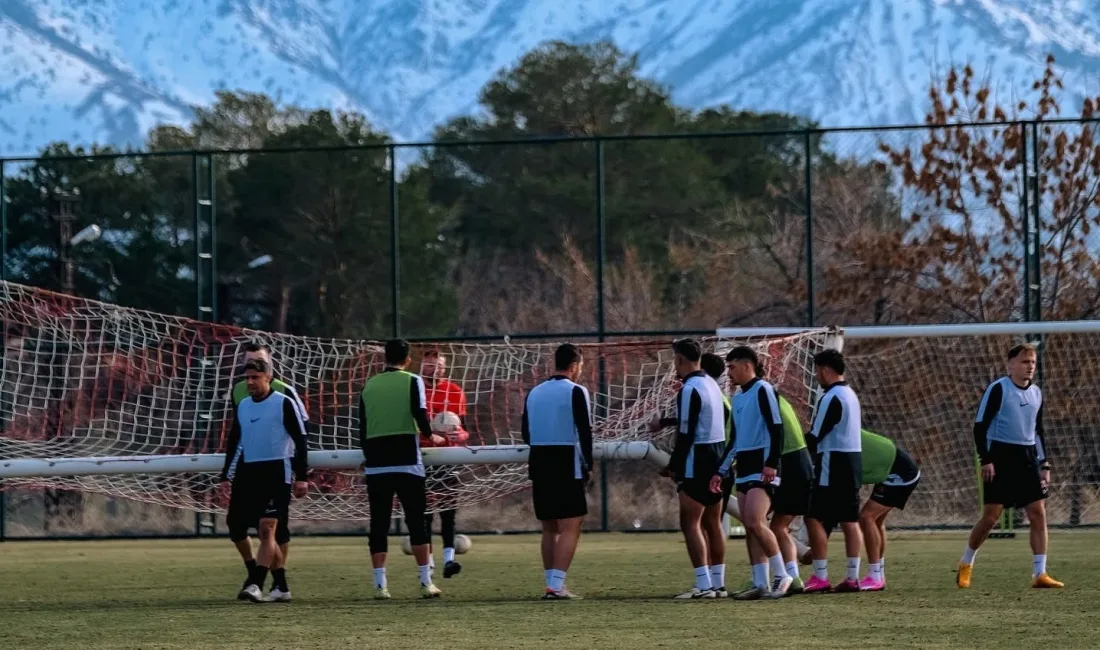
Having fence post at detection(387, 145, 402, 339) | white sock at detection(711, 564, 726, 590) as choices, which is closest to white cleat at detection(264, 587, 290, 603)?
white sock at detection(711, 564, 726, 590)

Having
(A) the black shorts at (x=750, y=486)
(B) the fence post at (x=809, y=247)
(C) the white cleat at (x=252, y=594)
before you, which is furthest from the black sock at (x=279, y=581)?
(B) the fence post at (x=809, y=247)

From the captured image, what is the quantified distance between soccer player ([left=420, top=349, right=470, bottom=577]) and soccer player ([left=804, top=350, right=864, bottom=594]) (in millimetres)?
2668

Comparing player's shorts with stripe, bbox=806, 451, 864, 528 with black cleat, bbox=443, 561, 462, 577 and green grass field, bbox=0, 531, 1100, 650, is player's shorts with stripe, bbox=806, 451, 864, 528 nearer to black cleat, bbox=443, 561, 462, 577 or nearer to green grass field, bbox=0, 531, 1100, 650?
green grass field, bbox=0, 531, 1100, 650

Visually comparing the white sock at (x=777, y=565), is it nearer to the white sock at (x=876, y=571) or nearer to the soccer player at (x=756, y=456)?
the soccer player at (x=756, y=456)

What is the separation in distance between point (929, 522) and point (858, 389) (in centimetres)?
156

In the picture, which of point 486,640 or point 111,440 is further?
point 111,440

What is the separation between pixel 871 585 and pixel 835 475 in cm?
74

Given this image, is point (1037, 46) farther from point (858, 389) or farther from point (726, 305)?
point (858, 389)

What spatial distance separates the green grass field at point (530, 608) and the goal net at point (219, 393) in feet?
2.27

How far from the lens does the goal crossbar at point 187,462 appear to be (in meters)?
12.5

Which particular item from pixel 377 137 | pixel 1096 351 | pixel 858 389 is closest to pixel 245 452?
pixel 858 389

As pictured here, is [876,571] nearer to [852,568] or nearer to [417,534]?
[852,568]

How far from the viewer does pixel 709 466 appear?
1125 cm

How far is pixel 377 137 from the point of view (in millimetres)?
48844
